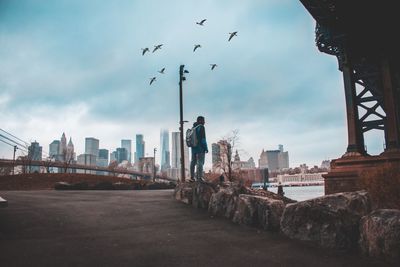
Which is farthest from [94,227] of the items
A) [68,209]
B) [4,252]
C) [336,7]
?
[336,7]

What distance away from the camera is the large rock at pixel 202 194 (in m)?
8.02

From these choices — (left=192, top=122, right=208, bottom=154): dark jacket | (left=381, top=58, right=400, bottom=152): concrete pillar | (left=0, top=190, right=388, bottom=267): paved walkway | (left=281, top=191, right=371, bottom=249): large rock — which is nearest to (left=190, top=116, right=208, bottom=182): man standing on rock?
(left=192, top=122, right=208, bottom=154): dark jacket

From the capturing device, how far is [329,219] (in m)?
4.68

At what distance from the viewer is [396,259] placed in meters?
3.64

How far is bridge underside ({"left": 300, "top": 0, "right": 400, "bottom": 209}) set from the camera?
35.0ft

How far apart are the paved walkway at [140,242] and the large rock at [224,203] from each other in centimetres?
29

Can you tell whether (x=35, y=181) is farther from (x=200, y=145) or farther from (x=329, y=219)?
(x=329, y=219)

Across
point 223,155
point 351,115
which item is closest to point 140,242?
point 351,115

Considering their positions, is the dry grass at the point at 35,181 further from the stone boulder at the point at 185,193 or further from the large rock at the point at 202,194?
the large rock at the point at 202,194

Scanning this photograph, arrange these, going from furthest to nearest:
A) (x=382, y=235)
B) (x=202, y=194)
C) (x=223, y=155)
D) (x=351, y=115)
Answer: (x=223, y=155)
(x=351, y=115)
(x=202, y=194)
(x=382, y=235)

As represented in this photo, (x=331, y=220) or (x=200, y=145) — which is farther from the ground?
(x=200, y=145)

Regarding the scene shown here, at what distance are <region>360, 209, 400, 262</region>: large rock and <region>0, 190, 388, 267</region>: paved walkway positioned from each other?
A: 7.9 inches

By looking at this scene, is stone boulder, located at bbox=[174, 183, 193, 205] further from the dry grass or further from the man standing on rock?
the dry grass

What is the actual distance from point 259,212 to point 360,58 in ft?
36.8
